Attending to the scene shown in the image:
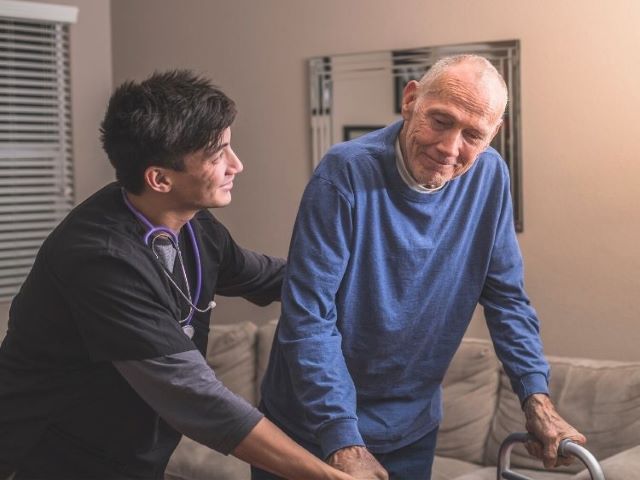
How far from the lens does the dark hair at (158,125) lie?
175 centimetres

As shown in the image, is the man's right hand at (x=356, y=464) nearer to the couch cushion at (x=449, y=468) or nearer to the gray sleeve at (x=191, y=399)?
the gray sleeve at (x=191, y=399)

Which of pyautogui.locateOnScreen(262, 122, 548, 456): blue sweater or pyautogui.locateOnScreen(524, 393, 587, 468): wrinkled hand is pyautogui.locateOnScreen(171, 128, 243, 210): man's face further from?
pyautogui.locateOnScreen(524, 393, 587, 468): wrinkled hand

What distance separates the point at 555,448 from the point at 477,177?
1.75 feet

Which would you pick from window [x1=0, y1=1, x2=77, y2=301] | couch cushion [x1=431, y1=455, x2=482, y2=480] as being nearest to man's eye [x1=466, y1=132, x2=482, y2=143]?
couch cushion [x1=431, y1=455, x2=482, y2=480]

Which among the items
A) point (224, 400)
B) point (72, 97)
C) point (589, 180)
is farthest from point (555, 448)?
point (72, 97)

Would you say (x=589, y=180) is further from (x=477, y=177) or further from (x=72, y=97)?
(x=72, y=97)

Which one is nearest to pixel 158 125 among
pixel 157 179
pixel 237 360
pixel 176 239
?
pixel 157 179

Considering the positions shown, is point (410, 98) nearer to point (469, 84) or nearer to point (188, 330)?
point (469, 84)

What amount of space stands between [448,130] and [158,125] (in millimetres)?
529

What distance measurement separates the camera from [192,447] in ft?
12.7

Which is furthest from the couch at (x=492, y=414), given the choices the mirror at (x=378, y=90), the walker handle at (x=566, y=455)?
the walker handle at (x=566, y=455)

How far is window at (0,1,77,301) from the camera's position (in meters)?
4.75

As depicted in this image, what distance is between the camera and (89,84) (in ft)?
16.6

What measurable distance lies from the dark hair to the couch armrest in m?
1.49
